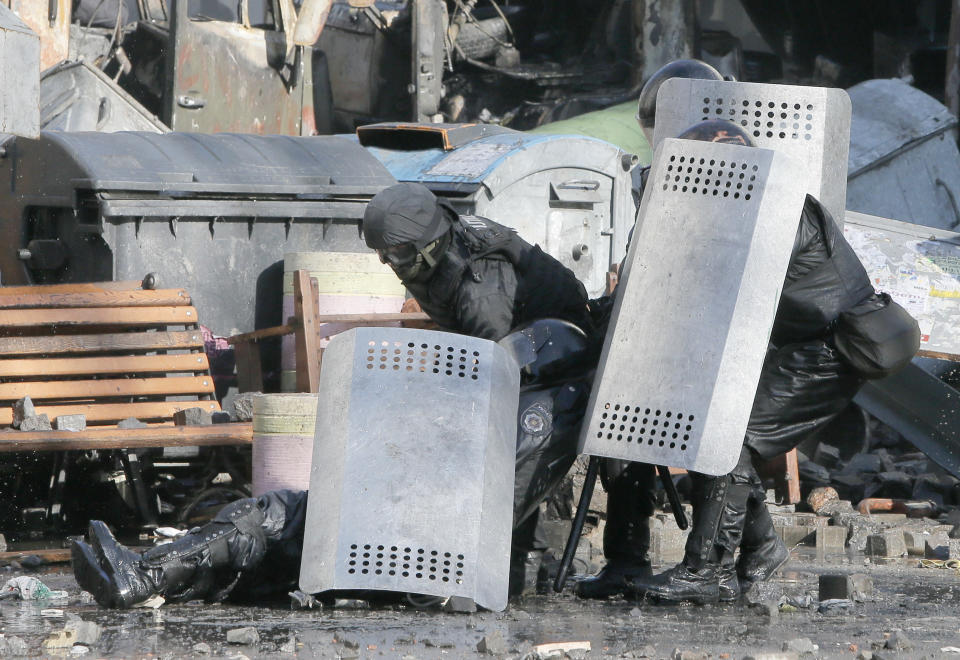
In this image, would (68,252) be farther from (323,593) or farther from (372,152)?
(323,593)

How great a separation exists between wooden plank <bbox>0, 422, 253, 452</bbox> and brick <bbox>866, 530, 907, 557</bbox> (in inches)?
121

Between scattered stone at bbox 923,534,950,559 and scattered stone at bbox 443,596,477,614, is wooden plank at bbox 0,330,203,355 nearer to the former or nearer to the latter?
scattered stone at bbox 443,596,477,614

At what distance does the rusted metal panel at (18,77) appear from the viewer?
30.9ft

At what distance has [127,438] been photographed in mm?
6590

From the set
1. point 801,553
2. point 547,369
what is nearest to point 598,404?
point 547,369

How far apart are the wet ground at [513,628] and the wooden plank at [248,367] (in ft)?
10.9

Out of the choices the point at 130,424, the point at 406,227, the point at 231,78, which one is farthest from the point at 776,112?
the point at 231,78

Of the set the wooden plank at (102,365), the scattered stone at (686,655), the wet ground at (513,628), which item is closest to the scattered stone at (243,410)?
the wooden plank at (102,365)

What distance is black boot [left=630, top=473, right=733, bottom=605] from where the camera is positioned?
5.05 metres

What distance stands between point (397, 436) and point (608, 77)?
469 inches

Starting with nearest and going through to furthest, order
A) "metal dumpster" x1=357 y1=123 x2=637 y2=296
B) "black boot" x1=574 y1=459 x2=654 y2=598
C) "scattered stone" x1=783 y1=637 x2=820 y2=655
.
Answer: "scattered stone" x1=783 y1=637 x2=820 y2=655 < "black boot" x1=574 y1=459 x2=654 y2=598 < "metal dumpster" x1=357 y1=123 x2=637 y2=296

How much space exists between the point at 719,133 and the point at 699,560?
61.6 inches

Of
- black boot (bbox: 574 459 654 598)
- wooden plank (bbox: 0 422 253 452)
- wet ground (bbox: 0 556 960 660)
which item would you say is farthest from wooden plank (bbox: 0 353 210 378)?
black boot (bbox: 574 459 654 598)

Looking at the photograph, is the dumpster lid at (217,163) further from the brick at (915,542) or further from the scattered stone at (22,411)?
the brick at (915,542)
